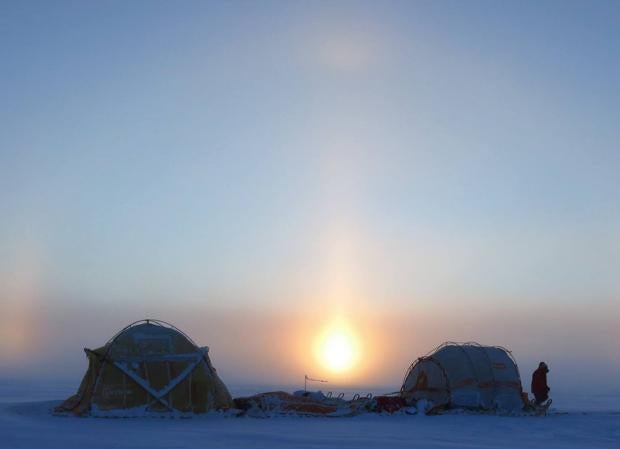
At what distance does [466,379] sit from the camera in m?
33.5

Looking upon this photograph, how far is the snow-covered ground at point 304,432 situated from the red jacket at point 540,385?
5.12 m

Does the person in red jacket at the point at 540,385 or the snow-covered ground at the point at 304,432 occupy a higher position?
the person in red jacket at the point at 540,385

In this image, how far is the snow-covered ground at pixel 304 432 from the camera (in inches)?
757

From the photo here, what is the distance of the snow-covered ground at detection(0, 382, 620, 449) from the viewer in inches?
757

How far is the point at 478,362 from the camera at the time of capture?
34594 millimetres

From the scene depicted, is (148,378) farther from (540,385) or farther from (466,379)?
(540,385)

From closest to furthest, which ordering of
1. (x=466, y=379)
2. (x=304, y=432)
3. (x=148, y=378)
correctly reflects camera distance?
(x=304, y=432) → (x=148, y=378) → (x=466, y=379)

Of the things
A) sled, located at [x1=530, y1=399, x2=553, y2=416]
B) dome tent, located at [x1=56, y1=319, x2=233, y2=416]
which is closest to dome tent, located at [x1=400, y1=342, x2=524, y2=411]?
sled, located at [x1=530, y1=399, x2=553, y2=416]

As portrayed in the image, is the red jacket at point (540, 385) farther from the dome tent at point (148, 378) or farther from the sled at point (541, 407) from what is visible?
the dome tent at point (148, 378)

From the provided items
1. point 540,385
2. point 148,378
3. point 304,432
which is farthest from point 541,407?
point 148,378

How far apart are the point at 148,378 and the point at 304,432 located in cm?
852

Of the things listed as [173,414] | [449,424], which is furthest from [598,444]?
[173,414]

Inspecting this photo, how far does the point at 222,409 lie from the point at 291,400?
3.07 meters

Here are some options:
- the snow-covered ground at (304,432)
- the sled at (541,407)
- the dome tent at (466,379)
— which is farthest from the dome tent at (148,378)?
the sled at (541,407)
